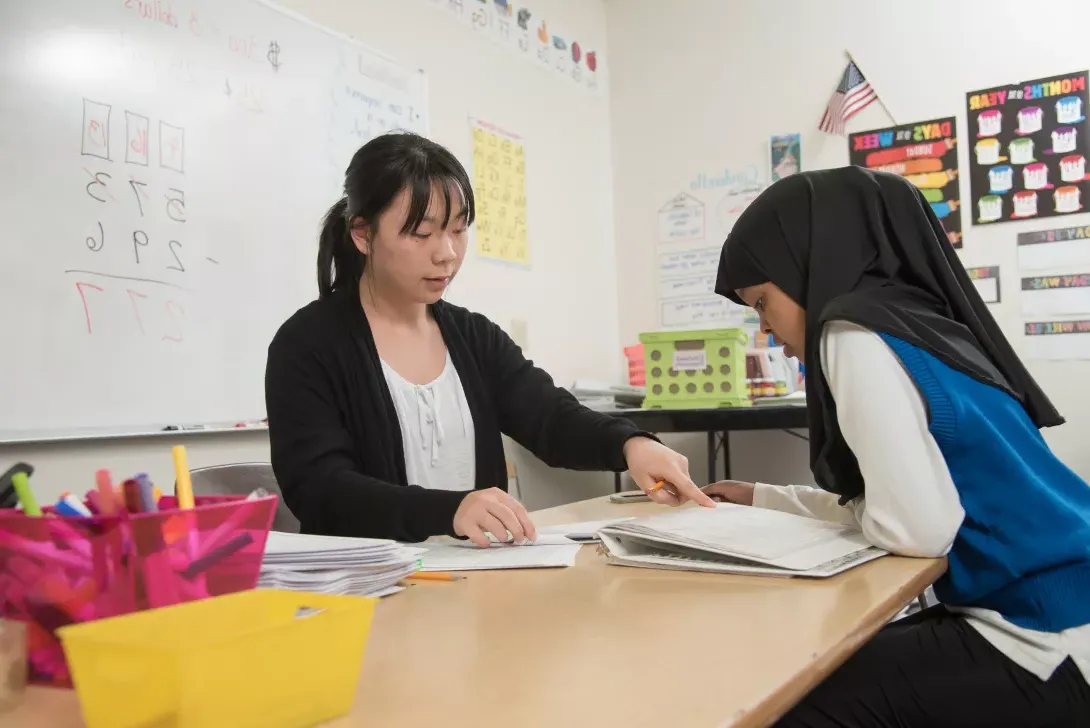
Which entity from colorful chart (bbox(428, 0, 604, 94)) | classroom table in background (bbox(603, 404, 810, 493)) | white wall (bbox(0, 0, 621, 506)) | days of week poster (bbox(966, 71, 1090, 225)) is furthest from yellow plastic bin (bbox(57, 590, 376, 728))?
days of week poster (bbox(966, 71, 1090, 225))

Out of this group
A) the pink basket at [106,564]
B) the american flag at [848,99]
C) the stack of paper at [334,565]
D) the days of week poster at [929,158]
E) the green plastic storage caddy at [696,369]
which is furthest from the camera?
the american flag at [848,99]

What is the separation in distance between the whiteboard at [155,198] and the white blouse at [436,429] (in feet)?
2.10

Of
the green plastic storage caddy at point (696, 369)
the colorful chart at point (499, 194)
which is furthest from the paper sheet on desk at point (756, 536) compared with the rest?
the colorful chart at point (499, 194)

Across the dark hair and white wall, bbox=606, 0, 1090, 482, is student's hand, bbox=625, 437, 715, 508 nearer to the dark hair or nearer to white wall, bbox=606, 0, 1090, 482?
the dark hair

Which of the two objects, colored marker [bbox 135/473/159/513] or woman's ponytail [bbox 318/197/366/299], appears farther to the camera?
woman's ponytail [bbox 318/197/366/299]

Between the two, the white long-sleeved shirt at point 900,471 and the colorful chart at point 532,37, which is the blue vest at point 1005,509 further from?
the colorful chart at point 532,37

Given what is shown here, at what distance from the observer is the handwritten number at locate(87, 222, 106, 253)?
1636 millimetres

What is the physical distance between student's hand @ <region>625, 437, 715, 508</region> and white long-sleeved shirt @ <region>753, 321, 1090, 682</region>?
228mm

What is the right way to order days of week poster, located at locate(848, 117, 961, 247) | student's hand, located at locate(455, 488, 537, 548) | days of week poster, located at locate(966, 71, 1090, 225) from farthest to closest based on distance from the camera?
days of week poster, located at locate(848, 117, 961, 247)
days of week poster, located at locate(966, 71, 1090, 225)
student's hand, located at locate(455, 488, 537, 548)

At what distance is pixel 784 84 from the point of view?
125 inches

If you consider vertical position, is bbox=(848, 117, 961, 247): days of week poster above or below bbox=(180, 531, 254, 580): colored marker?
above

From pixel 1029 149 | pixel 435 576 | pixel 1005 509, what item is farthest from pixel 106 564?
pixel 1029 149

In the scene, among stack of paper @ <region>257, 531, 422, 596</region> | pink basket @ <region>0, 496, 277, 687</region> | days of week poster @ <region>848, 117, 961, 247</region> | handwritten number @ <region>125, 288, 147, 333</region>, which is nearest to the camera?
pink basket @ <region>0, 496, 277, 687</region>

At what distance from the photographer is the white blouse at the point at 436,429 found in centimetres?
142
